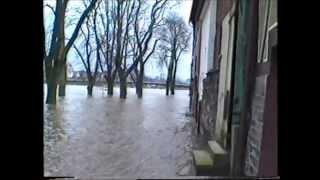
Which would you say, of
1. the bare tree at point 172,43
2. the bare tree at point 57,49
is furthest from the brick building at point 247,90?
the bare tree at point 57,49

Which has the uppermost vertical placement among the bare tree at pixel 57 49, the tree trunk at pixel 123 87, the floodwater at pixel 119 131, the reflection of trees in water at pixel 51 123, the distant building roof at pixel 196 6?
the distant building roof at pixel 196 6

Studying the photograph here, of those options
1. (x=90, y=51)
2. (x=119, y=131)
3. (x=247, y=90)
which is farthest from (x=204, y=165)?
(x=119, y=131)

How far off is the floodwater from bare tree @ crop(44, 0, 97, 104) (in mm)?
301

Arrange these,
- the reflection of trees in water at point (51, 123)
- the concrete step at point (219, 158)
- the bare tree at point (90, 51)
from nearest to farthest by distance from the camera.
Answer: the reflection of trees in water at point (51, 123)
the concrete step at point (219, 158)
the bare tree at point (90, 51)

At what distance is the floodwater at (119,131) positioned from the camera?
2.76 metres

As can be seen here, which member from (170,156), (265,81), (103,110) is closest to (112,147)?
(103,110)

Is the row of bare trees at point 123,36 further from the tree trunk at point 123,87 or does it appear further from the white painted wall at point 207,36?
the white painted wall at point 207,36

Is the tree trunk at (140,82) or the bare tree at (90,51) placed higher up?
the bare tree at (90,51)

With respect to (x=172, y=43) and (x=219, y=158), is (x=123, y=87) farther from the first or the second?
(x=219, y=158)

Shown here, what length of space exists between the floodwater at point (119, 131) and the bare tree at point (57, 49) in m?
0.30
